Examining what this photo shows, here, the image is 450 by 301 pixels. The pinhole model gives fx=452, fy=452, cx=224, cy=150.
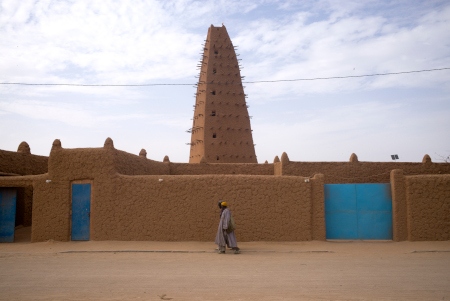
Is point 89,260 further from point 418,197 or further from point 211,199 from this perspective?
point 418,197

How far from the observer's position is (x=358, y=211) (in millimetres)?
14930

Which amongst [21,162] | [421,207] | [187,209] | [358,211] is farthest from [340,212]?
[21,162]

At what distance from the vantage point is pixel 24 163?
19266 millimetres

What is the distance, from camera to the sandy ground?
7.25 meters

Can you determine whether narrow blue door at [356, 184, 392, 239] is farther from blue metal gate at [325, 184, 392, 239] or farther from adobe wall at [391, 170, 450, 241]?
adobe wall at [391, 170, 450, 241]

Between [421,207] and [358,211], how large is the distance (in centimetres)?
197

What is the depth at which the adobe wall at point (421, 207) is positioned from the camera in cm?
1450

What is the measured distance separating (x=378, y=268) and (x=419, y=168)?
44.4ft

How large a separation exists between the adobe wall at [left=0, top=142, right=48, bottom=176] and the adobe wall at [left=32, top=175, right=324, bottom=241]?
4.63m

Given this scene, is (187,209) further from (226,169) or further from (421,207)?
(226,169)

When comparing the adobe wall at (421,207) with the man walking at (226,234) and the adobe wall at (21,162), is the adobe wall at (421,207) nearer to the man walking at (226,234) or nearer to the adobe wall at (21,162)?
the man walking at (226,234)

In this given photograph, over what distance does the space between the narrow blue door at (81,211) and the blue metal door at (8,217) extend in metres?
2.39

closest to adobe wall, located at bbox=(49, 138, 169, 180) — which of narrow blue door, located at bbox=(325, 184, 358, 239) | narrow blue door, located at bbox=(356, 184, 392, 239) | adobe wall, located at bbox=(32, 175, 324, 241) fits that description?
adobe wall, located at bbox=(32, 175, 324, 241)

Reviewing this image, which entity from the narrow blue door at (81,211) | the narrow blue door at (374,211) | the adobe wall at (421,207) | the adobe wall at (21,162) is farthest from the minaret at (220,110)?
the adobe wall at (421,207)
